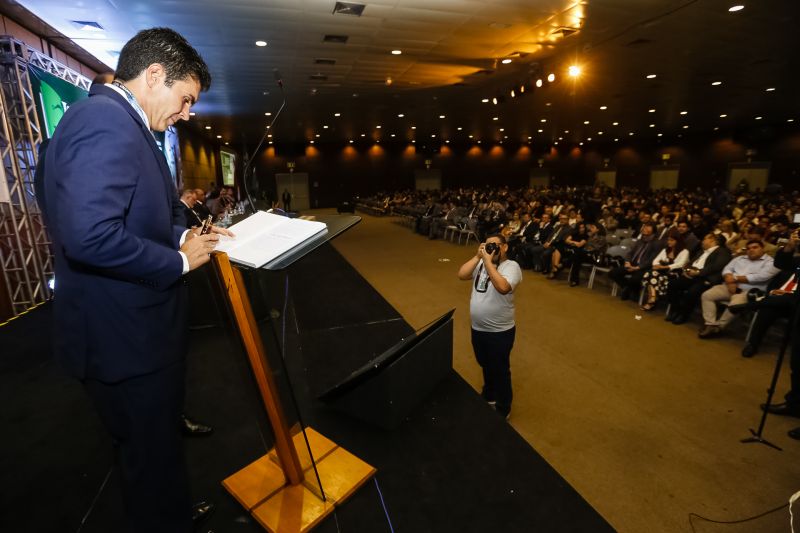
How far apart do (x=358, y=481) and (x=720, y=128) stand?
27.7 metres

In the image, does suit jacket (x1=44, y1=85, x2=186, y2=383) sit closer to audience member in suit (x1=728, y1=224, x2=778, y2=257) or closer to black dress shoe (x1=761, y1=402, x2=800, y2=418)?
black dress shoe (x1=761, y1=402, x2=800, y2=418)

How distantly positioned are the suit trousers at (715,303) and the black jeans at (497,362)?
11.0 ft

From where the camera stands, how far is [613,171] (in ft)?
96.5

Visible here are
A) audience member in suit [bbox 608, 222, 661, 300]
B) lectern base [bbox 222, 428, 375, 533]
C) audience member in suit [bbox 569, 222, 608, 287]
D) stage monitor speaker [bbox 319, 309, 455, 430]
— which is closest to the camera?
lectern base [bbox 222, 428, 375, 533]

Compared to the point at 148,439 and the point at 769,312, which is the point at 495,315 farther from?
the point at 769,312

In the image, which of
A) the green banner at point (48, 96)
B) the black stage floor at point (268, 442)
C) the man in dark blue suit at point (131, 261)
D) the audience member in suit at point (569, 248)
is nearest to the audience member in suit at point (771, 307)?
the audience member in suit at point (569, 248)

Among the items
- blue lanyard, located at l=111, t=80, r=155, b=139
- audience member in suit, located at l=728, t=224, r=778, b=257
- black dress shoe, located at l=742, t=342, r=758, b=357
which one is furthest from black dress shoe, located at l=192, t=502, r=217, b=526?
audience member in suit, located at l=728, t=224, r=778, b=257

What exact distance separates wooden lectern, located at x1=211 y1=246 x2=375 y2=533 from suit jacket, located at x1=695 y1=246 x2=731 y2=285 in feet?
17.4

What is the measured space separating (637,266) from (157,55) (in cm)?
682

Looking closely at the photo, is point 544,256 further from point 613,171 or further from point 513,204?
point 613,171

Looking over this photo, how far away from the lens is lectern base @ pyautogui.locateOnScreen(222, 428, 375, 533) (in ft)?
4.95

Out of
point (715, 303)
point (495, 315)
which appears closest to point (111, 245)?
point (495, 315)

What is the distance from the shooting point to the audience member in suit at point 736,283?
455 cm

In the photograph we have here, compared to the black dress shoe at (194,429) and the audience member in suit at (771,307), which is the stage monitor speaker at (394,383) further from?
the audience member in suit at (771,307)
